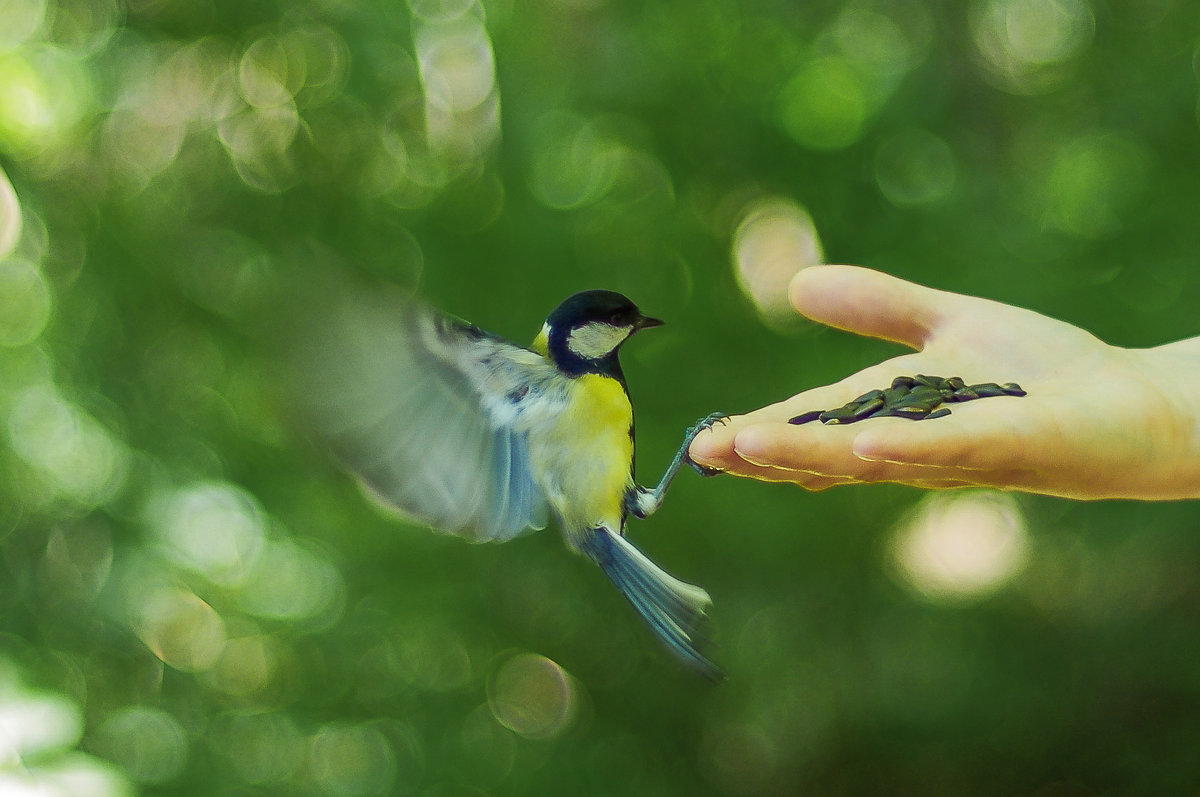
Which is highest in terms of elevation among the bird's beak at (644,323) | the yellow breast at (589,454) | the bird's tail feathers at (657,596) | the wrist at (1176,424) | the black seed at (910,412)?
the wrist at (1176,424)

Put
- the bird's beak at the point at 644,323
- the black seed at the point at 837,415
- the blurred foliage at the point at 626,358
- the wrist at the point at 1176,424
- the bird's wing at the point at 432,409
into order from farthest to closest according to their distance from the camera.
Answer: the blurred foliage at the point at 626,358 → the wrist at the point at 1176,424 → the black seed at the point at 837,415 → the bird's beak at the point at 644,323 → the bird's wing at the point at 432,409

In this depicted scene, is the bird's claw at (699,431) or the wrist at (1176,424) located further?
the wrist at (1176,424)

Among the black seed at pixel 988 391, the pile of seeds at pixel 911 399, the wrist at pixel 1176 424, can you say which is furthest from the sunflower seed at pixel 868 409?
the wrist at pixel 1176 424


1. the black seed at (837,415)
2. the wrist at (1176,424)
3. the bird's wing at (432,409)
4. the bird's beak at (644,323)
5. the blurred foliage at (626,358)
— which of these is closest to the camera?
the bird's wing at (432,409)

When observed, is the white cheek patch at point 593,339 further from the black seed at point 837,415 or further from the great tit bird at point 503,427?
the black seed at point 837,415

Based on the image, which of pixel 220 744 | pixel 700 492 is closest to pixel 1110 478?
pixel 700 492

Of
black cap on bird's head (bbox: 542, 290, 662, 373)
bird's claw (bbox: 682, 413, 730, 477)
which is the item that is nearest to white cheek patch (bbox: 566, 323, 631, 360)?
black cap on bird's head (bbox: 542, 290, 662, 373)
